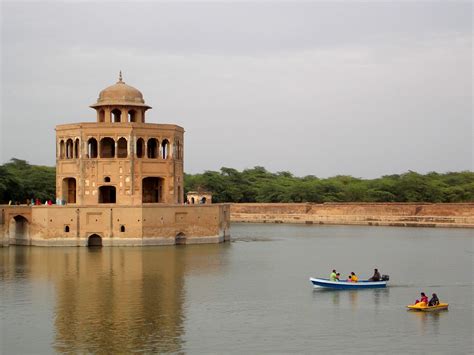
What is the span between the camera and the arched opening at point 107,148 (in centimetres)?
3659

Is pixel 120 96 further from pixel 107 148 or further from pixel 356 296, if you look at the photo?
pixel 356 296

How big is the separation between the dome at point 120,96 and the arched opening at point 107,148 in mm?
1616

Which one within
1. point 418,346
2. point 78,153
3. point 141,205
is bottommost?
point 418,346

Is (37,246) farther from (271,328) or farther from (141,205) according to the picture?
(271,328)

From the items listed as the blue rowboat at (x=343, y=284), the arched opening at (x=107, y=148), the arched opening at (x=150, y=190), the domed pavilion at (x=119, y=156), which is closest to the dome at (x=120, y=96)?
the domed pavilion at (x=119, y=156)

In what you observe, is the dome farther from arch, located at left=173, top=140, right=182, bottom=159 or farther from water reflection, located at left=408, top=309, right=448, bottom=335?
water reflection, located at left=408, top=309, right=448, bottom=335

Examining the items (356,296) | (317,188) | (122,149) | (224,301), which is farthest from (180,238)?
(317,188)

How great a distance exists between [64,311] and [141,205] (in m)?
14.2

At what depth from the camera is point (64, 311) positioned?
1867cm

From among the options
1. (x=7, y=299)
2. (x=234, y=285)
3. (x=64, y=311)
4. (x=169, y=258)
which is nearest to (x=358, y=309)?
(x=234, y=285)

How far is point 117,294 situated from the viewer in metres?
20.9

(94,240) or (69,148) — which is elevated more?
(69,148)

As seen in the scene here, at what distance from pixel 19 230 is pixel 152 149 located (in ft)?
22.2

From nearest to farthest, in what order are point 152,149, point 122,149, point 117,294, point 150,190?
point 117,294 → point 122,149 → point 150,190 → point 152,149
